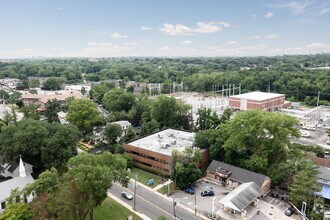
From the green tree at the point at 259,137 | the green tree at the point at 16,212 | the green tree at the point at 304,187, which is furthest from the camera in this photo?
the green tree at the point at 259,137

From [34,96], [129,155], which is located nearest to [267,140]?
[129,155]

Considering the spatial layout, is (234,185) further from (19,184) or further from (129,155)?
(19,184)

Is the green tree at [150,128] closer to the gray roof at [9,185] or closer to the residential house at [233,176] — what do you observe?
the residential house at [233,176]

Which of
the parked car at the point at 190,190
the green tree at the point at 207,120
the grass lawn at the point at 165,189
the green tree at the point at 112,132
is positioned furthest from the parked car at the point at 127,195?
the green tree at the point at 207,120

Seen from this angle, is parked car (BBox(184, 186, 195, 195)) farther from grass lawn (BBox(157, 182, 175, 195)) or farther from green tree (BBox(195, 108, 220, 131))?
green tree (BBox(195, 108, 220, 131))

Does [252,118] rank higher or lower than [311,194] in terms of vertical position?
higher

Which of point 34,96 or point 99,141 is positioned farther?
point 34,96
